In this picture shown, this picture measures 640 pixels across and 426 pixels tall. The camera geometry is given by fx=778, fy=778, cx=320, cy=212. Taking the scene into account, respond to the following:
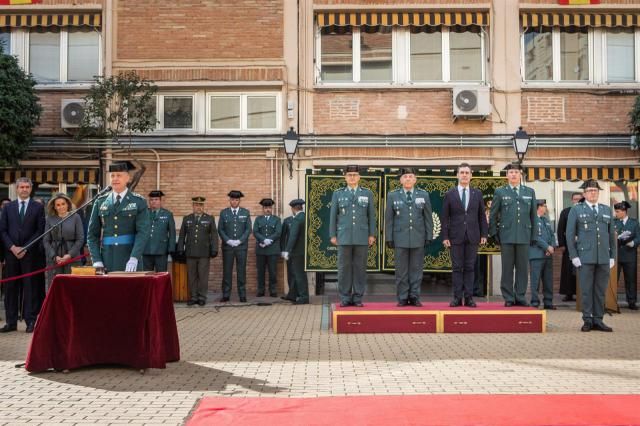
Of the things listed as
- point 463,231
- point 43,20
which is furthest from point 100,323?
point 43,20

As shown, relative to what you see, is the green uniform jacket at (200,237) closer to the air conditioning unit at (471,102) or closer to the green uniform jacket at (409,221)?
the green uniform jacket at (409,221)

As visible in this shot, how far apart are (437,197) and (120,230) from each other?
26.1 feet

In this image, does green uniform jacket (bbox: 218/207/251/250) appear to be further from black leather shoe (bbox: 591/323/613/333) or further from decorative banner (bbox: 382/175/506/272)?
black leather shoe (bbox: 591/323/613/333)

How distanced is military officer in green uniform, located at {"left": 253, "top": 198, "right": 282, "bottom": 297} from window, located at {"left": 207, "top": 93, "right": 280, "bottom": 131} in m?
2.07

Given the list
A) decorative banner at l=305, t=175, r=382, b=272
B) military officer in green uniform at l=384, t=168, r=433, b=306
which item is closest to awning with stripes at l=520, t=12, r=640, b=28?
decorative banner at l=305, t=175, r=382, b=272

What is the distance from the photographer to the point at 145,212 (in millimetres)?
8445

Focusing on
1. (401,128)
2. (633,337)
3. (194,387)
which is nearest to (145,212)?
(194,387)

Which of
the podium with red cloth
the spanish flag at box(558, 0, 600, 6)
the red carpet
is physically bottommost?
the red carpet

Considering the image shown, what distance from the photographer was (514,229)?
11.4m

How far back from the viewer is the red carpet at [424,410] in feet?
17.3

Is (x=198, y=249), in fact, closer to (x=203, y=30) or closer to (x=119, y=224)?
(x=203, y=30)

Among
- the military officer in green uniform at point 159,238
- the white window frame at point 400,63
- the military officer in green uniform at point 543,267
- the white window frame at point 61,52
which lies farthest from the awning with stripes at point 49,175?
the military officer in green uniform at point 543,267

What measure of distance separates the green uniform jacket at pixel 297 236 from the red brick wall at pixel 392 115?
2716 mm

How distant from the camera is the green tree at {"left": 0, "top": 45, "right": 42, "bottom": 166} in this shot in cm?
1469
